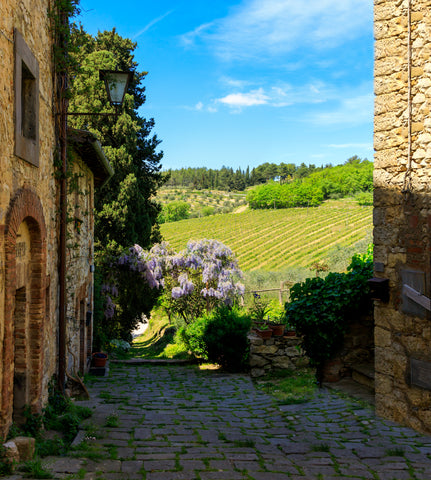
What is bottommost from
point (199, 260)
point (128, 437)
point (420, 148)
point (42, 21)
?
point (128, 437)

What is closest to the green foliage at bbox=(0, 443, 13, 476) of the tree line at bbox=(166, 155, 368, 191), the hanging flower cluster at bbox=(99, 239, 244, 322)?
the hanging flower cluster at bbox=(99, 239, 244, 322)

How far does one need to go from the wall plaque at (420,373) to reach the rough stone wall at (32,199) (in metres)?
4.38

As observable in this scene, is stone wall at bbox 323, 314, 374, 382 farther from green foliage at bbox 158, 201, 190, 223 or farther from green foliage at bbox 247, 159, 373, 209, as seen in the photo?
green foliage at bbox 158, 201, 190, 223

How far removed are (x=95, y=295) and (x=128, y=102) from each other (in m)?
7.34

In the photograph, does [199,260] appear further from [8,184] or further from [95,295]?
[8,184]

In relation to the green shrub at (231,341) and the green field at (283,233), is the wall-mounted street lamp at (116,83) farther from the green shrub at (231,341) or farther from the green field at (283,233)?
the green field at (283,233)

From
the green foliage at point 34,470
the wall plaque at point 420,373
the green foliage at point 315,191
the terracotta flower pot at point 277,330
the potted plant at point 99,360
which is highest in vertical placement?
the green foliage at point 315,191

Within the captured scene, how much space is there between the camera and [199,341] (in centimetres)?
1145

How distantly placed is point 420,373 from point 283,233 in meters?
40.2

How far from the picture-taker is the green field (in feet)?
118

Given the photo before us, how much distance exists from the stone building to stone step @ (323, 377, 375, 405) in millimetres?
4393

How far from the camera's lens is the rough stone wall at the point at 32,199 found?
3.86 metres

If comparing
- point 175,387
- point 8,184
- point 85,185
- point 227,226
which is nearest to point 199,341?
point 175,387

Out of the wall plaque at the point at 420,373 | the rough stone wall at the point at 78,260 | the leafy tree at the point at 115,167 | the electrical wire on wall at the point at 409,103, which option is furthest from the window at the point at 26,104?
the leafy tree at the point at 115,167
